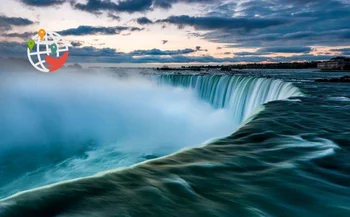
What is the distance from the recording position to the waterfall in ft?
54.4

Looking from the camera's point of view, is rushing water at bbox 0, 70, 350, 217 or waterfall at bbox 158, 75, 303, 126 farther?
waterfall at bbox 158, 75, 303, 126

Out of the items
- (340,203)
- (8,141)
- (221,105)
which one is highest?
(340,203)

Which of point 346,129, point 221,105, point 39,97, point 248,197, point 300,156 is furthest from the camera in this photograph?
point 39,97

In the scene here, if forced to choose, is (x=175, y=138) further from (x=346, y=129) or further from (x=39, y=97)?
(x=39, y=97)

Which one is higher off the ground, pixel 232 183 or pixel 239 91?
pixel 232 183

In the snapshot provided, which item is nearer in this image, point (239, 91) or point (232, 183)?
point (232, 183)

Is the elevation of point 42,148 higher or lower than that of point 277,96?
lower

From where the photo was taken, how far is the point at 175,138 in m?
18.2

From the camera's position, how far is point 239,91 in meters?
22.1

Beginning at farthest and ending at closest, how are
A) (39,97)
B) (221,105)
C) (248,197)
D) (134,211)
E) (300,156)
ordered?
(39,97) → (221,105) → (300,156) → (248,197) → (134,211)

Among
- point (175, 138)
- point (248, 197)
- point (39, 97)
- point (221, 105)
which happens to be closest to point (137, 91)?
point (39, 97)

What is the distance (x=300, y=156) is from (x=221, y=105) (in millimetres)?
19696

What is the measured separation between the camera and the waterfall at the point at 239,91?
16.6 m

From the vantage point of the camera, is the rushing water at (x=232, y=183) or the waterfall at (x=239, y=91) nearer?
the rushing water at (x=232, y=183)
